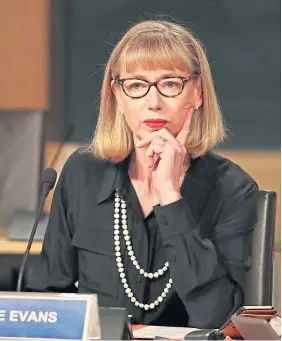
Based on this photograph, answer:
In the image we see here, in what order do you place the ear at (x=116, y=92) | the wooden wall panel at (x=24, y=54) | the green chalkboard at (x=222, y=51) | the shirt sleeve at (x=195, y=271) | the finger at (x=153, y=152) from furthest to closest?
1. the wooden wall panel at (x=24, y=54)
2. the green chalkboard at (x=222, y=51)
3. the ear at (x=116, y=92)
4. the finger at (x=153, y=152)
5. the shirt sleeve at (x=195, y=271)

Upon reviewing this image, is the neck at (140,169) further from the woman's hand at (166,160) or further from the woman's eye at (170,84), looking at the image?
the woman's eye at (170,84)

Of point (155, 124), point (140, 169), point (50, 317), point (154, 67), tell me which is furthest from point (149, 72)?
point (50, 317)

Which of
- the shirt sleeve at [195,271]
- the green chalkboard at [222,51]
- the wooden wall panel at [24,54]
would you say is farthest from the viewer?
the wooden wall panel at [24,54]

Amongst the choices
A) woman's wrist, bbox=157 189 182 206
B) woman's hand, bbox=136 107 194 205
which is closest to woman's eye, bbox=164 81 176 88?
woman's hand, bbox=136 107 194 205

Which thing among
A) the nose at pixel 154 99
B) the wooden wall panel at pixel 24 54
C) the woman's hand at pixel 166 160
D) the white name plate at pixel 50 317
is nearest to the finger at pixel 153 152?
the woman's hand at pixel 166 160

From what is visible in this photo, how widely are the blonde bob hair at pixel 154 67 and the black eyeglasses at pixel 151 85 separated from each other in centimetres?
3

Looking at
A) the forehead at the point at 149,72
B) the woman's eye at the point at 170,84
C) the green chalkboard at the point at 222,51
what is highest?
the green chalkboard at the point at 222,51

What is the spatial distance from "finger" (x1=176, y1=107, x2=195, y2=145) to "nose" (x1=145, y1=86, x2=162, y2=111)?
0.08 m

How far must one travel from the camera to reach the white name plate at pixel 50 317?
4.78ft

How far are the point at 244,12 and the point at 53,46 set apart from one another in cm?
78

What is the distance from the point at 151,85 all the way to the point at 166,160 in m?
0.20

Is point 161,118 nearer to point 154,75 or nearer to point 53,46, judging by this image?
point 154,75

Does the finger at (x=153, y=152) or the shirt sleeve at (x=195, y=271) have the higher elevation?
the finger at (x=153, y=152)

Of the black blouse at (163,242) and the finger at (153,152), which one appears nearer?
the black blouse at (163,242)
